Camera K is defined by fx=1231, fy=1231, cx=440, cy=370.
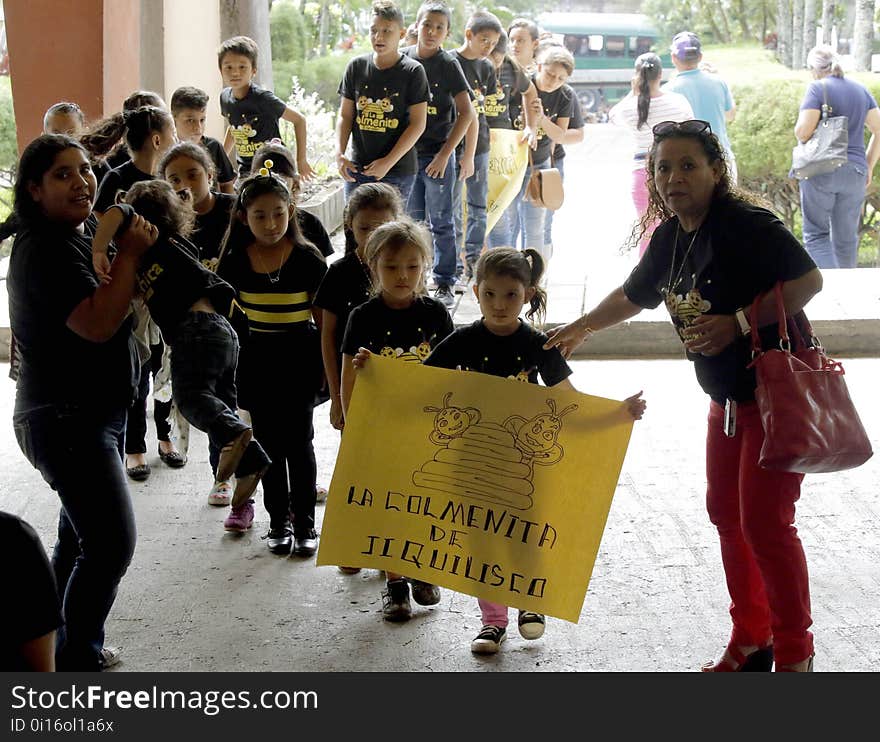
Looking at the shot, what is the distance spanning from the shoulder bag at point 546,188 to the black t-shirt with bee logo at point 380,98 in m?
1.32

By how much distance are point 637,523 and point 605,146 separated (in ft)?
55.5

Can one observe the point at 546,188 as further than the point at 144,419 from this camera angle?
Yes

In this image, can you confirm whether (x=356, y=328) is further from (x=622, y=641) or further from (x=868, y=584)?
(x=868, y=584)

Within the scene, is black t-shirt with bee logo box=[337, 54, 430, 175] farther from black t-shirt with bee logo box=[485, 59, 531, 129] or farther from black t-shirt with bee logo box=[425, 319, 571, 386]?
black t-shirt with bee logo box=[425, 319, 571, 386]

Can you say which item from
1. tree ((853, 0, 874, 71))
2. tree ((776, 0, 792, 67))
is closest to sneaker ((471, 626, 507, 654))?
tree ((853, 0, 874, 71))

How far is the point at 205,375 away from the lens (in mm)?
3582

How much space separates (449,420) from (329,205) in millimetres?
8516

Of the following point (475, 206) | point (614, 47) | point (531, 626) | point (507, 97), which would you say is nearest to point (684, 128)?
point (531, 626)

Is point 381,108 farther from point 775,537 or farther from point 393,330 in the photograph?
point 775,537

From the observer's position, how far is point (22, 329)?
3441 mm

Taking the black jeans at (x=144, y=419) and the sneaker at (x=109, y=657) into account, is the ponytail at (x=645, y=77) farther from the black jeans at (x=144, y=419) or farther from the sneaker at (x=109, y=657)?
the sneaker at (x=109, y=657)

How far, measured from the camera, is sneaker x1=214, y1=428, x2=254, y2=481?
139 inches

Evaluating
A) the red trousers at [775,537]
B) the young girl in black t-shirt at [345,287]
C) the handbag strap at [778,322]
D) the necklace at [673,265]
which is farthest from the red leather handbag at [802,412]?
the young girl in black t-shirt at [345,287]

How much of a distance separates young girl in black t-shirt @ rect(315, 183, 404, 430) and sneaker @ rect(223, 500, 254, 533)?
797 millimetres
